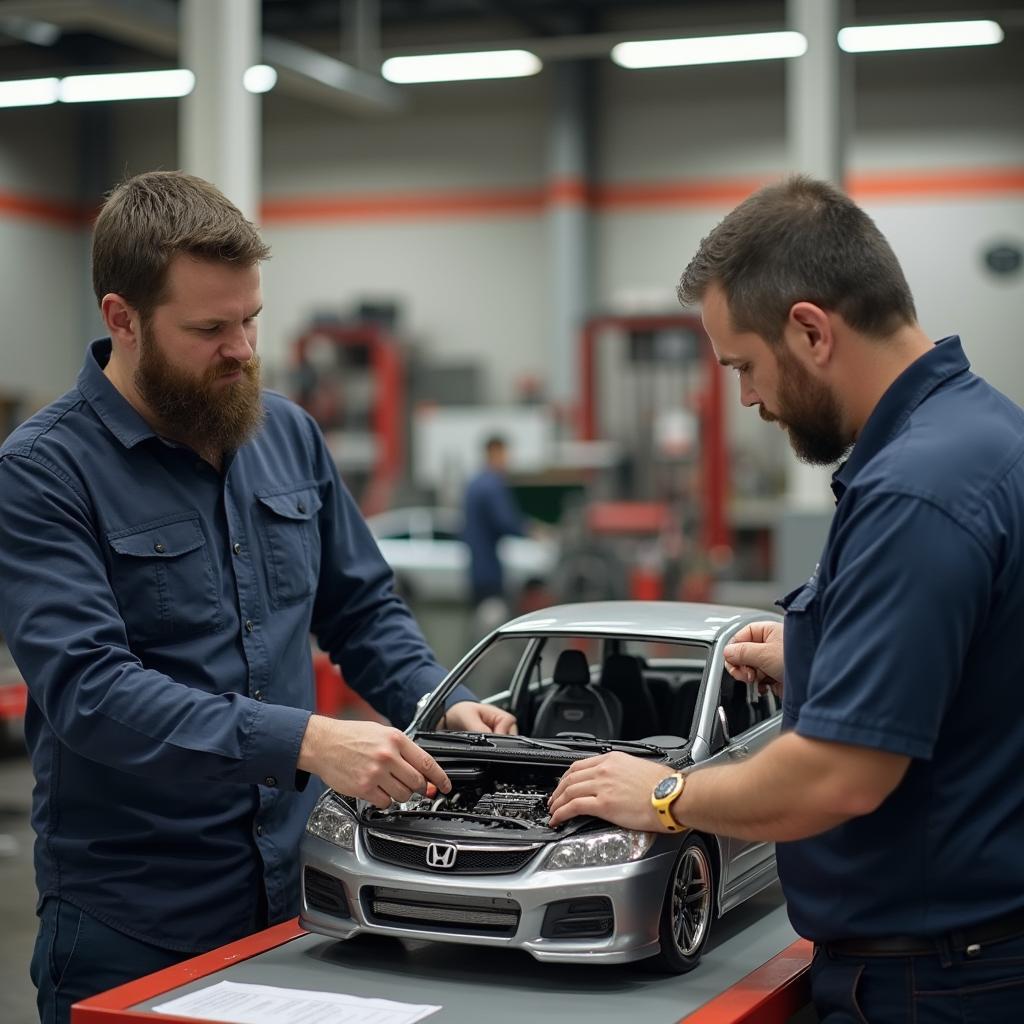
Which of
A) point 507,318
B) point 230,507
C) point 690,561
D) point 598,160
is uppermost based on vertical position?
point 598,160

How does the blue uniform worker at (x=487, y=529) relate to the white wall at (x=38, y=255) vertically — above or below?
below

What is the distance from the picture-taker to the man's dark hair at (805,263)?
71.7 inches

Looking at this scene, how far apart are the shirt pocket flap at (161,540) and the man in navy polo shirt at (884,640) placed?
36.5 inches

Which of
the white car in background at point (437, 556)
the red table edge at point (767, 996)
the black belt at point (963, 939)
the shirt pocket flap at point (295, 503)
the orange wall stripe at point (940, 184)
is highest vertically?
the orange wall stripe at point (940, 184)

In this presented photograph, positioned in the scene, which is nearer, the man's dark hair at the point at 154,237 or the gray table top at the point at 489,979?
the gray table top at the point at 489,979

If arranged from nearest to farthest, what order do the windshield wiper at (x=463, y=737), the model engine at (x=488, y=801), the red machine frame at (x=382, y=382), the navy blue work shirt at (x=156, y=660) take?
the navy blue work shirt at (x=156, y=660) < the model engine at (x=488, y=801) < the windshield wiper at (x=463, y=737) < the red machine frame at (x=382, y=382)

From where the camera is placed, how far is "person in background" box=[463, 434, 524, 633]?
35.7 ft

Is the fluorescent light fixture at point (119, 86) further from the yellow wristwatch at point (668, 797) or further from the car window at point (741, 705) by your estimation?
the yellow wristwatch at point (668, 797)

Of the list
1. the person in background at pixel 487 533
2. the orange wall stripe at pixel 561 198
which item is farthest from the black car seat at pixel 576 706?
the orange wall stripe at pixel 561 198

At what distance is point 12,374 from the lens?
1842 centimetres

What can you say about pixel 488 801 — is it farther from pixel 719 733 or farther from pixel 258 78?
pixel 258 78

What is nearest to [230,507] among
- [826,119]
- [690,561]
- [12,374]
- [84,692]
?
[84,692]

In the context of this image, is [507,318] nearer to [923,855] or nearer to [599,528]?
[599,528]

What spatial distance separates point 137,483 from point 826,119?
657 cm
